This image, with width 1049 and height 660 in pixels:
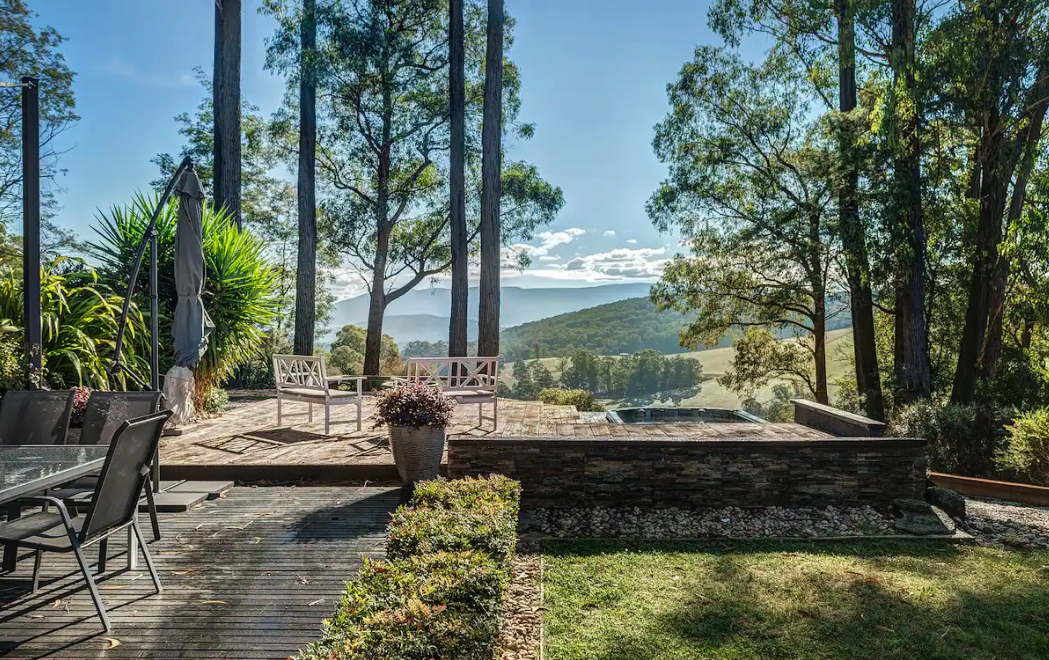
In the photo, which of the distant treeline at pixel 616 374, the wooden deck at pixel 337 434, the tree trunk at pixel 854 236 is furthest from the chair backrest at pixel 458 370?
the distant treeline at pixel 616 374

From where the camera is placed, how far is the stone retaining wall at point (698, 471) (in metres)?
4.46

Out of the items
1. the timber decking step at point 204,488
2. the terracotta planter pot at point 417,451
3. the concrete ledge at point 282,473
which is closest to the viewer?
the timber decking step at point 204,488

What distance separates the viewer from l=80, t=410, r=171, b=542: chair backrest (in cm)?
233

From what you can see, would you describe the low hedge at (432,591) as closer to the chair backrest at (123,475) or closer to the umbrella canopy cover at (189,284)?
the chair backrest at (123,475)

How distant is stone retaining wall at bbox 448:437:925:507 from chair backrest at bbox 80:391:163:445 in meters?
2.02

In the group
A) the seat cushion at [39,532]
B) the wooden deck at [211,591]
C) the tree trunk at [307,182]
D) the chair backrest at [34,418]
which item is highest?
the tree trunk at [307,182]

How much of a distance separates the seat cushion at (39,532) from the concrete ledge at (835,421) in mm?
5184

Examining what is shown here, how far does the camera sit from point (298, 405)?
821 centimetres

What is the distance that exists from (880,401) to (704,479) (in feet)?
22.1

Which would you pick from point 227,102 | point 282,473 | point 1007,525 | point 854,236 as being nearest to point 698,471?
point 1007,525

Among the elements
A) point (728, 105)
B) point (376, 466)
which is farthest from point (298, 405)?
point (728, 105)

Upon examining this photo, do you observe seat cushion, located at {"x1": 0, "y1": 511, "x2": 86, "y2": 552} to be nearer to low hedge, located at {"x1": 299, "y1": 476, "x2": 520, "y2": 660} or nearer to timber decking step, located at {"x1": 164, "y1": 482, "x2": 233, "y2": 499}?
low hedge, located at {"x1": 299, "y1": 476, "x2": 520, "y2": 660}

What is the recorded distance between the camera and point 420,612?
1941mm

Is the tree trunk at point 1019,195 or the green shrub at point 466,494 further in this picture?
the tree trunk at point 1019,195
